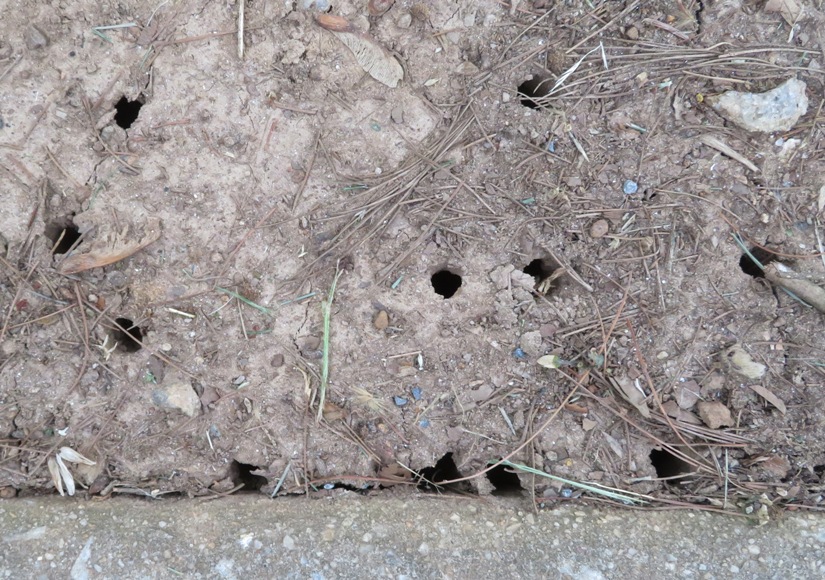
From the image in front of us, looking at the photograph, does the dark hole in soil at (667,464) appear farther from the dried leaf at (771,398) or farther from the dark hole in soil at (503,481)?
the dark hole in soil at (503,481)

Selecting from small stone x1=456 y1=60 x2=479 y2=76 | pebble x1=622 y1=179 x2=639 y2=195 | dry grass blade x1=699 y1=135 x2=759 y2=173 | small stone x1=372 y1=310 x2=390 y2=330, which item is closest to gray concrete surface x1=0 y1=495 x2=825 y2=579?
small stone x1=372 y1=310 x2=390 y2=330

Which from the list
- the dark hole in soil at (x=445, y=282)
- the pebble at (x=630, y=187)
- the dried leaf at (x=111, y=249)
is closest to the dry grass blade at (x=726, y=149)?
the pebble at (x=630, y=187)

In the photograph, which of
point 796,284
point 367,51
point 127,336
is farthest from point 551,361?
point 127,336

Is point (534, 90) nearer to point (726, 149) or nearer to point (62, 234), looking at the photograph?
point (726, 149)

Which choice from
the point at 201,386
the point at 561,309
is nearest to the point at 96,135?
the point at 201,386

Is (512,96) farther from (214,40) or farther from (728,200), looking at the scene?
(214,40)

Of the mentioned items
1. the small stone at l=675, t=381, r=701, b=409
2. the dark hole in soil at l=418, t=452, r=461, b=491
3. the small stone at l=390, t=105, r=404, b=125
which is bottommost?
the dark hole in soil at l=418, t=452, r=461, b=491

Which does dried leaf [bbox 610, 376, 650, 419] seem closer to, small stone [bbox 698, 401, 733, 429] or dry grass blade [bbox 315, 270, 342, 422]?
small stone [bbox 698, 401, 733, 429]
